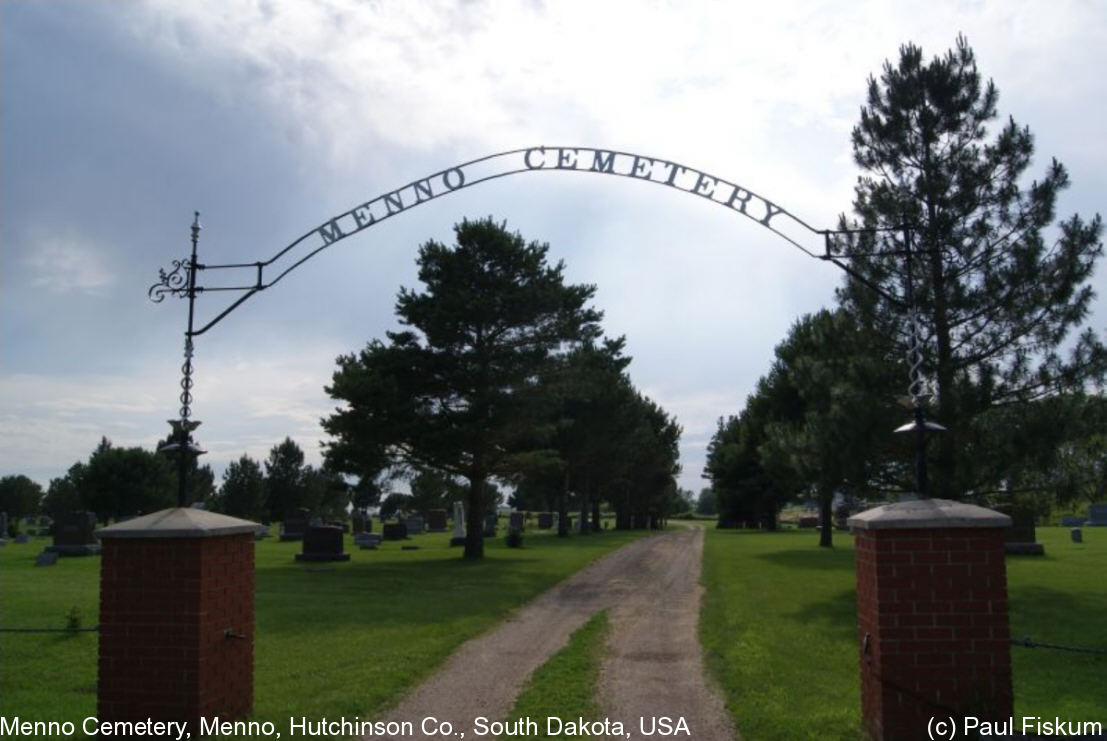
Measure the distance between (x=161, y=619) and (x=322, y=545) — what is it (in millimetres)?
21857

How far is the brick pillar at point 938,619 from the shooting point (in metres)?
5.58

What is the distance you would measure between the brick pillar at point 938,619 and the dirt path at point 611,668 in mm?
1691

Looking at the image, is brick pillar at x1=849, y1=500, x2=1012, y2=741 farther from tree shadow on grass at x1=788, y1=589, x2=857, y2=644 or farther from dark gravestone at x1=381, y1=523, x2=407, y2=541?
dark gravestone at x1=381, y1=523, x2=407, y2=541

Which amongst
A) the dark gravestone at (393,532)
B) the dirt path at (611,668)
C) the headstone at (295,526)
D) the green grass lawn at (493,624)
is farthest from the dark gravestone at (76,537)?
the dirt path at (611,668)

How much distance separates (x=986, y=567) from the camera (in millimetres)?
5609

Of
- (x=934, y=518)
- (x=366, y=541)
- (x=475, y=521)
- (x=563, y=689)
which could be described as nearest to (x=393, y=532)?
(x=366, y=541)

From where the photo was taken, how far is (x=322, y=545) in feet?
90.2

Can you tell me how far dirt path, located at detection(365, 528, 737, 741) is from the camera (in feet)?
24.5

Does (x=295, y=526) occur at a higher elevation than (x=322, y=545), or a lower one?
lower

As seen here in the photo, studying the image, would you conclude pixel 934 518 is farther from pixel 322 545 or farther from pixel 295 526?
pixel 295 526

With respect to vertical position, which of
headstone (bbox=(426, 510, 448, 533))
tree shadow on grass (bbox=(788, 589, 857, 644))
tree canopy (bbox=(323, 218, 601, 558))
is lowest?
headstone (bbox=(426, 510, 448, 533))

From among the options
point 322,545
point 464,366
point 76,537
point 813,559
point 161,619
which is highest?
point 464,366

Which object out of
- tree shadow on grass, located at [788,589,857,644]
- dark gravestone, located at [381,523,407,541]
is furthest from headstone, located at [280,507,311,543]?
tree shadow on grass, located at [788,589,857,644]

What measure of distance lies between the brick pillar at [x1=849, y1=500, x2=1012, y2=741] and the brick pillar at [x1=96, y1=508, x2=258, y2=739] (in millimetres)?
4529
